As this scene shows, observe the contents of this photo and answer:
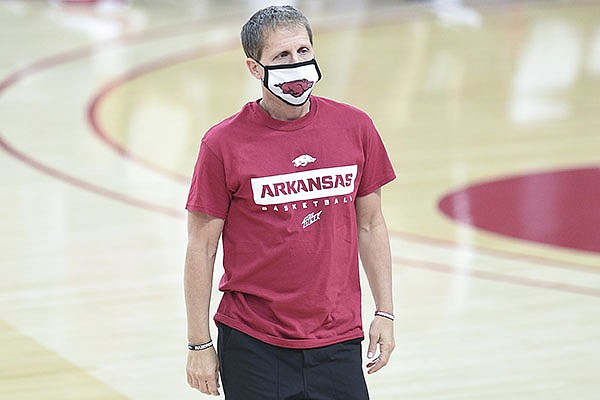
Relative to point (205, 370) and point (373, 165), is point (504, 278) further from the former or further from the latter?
point (205, 370)

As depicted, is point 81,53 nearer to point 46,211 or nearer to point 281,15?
point 46,211

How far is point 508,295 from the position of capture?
6254 mm

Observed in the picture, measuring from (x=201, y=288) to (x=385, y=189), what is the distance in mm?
4898

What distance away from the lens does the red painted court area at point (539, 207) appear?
728 centimetres

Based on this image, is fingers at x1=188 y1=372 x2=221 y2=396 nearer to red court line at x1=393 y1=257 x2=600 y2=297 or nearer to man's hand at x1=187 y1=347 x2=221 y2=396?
man's hand at x1=187 y1=347 x2=221 y2=396

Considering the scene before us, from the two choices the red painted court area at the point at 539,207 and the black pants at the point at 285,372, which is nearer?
the black pants at the point at 285,372

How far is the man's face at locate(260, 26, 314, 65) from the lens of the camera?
3281 millimetres

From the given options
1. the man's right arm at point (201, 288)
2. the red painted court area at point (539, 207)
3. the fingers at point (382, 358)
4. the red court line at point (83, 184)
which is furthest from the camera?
the red court line at point (83, 184)

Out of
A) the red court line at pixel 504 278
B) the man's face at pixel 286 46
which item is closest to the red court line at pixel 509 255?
the red court line at pixel 504 278

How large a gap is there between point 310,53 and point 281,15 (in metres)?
0.12

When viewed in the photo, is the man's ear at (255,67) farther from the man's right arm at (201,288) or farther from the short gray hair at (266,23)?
the man's right arm at (201,288)

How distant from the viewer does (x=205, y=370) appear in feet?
11.3

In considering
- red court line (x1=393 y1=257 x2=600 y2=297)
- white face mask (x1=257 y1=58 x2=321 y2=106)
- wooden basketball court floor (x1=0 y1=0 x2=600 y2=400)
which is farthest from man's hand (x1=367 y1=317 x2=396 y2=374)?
red court line (x1=393 y1=257 x2=600 y2=297)

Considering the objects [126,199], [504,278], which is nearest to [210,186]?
[504,278]
